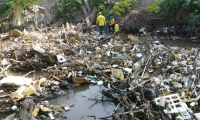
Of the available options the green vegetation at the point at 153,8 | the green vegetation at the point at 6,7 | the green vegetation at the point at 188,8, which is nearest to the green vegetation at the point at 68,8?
the green vegetation at the point at 6,7

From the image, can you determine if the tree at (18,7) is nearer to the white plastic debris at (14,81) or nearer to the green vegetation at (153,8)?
the green vegetation at (153,8)

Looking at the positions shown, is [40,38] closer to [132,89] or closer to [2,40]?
[2,40]

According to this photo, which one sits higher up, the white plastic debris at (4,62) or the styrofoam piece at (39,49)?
the styrofoam piece at (39,49)

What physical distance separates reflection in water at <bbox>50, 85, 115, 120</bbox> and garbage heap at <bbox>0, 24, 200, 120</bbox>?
0.21 metres

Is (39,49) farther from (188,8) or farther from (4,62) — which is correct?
(188,8)

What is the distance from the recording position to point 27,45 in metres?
8.31

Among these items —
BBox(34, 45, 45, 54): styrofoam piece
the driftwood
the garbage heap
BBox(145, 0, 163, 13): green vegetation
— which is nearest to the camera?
the driftwood

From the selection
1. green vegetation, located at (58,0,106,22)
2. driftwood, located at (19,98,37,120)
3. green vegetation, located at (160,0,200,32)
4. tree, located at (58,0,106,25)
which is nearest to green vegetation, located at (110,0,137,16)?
green vegetation, located at (58,0,106,22)

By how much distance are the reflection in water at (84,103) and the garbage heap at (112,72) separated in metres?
0.21

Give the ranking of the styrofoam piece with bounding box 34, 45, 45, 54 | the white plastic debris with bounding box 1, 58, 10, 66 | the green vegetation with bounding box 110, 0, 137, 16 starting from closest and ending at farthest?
1. the white plastic debris with bounding box 1, 58, 10, 66
2. the styrofoam piece with bounding box 34, 45, 45, 54
3. the green vegetation with bounding box 110, 0, 137, 16

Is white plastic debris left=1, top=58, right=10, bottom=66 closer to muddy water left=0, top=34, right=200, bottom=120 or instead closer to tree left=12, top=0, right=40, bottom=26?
muddy water left=0, top=34, right=200, bottom=120

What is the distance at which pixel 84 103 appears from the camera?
5.66 metres

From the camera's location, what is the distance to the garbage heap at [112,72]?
4.95 meters

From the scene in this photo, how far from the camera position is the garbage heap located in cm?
495
